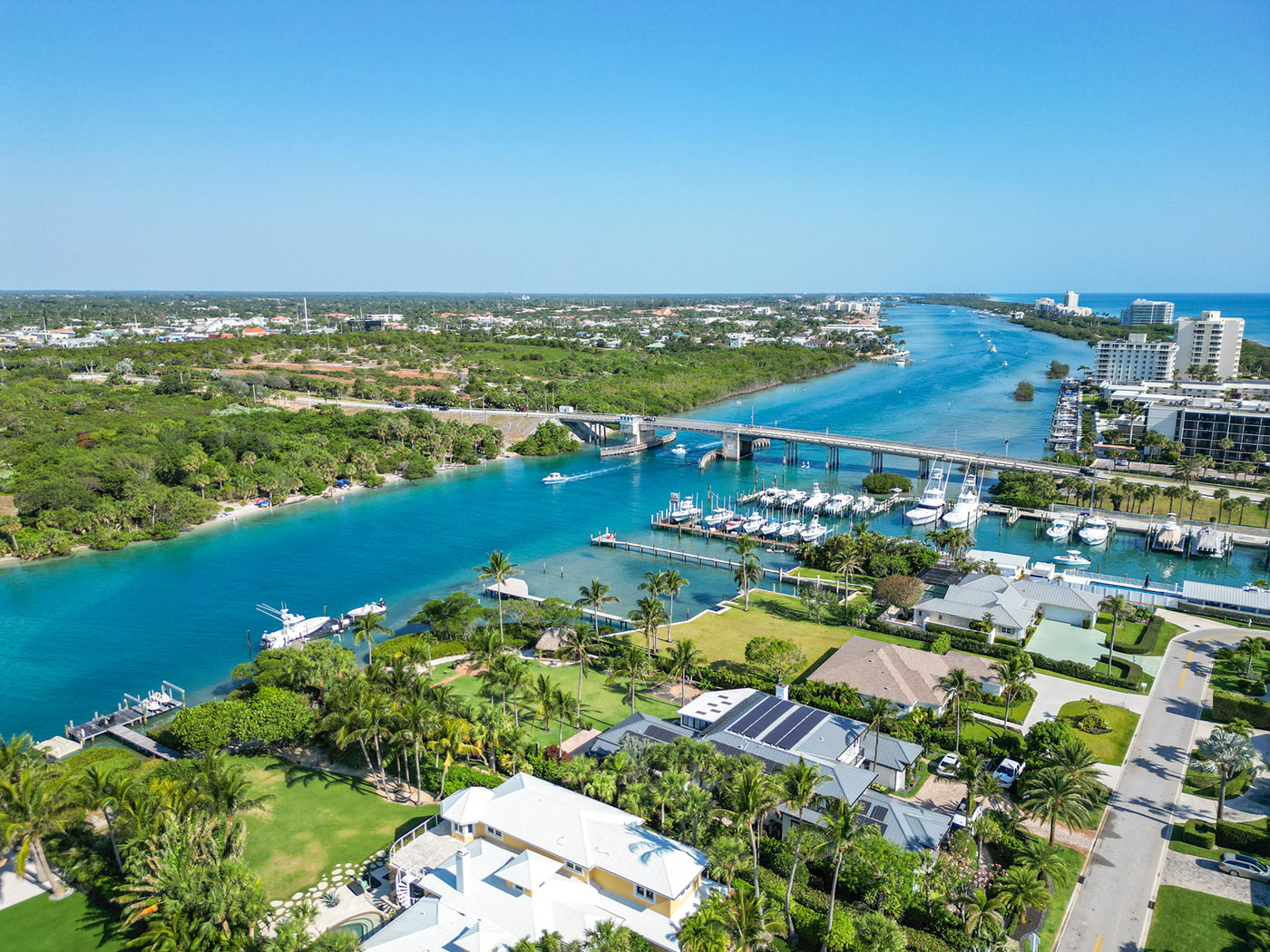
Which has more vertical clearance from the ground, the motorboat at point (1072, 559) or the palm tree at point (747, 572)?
the palm tree at point (747, 572)

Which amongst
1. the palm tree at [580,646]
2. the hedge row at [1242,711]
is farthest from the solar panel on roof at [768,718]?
the hedge row at [1242,711]

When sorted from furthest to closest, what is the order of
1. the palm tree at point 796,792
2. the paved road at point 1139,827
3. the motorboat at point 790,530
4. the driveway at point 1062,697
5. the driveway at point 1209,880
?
the motorboat at point 790,530, the driveway at point 1062,697, the driveway at point 1209,880, the paved road at point 1139,827, the palm tree at point 796,792

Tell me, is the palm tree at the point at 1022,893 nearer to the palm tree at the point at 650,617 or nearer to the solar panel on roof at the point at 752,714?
the solar panel on roof at the point at 752,714

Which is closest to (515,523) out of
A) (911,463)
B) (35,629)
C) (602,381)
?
(35,629)

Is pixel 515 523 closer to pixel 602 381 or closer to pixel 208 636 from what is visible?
pixel 208 636

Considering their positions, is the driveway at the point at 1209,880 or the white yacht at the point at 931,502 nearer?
the driveway at the point at 1209,880

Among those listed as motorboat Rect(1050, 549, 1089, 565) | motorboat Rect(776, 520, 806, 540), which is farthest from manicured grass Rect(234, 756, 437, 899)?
motorboat Rect(1050, 549, 1089, 565)

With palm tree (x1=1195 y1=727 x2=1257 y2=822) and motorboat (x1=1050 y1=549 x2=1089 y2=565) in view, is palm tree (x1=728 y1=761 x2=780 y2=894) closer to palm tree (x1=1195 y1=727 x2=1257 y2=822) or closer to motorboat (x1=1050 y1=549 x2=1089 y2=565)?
palm tree (x1=1195 y1=727 x2=1257 y2=822)
